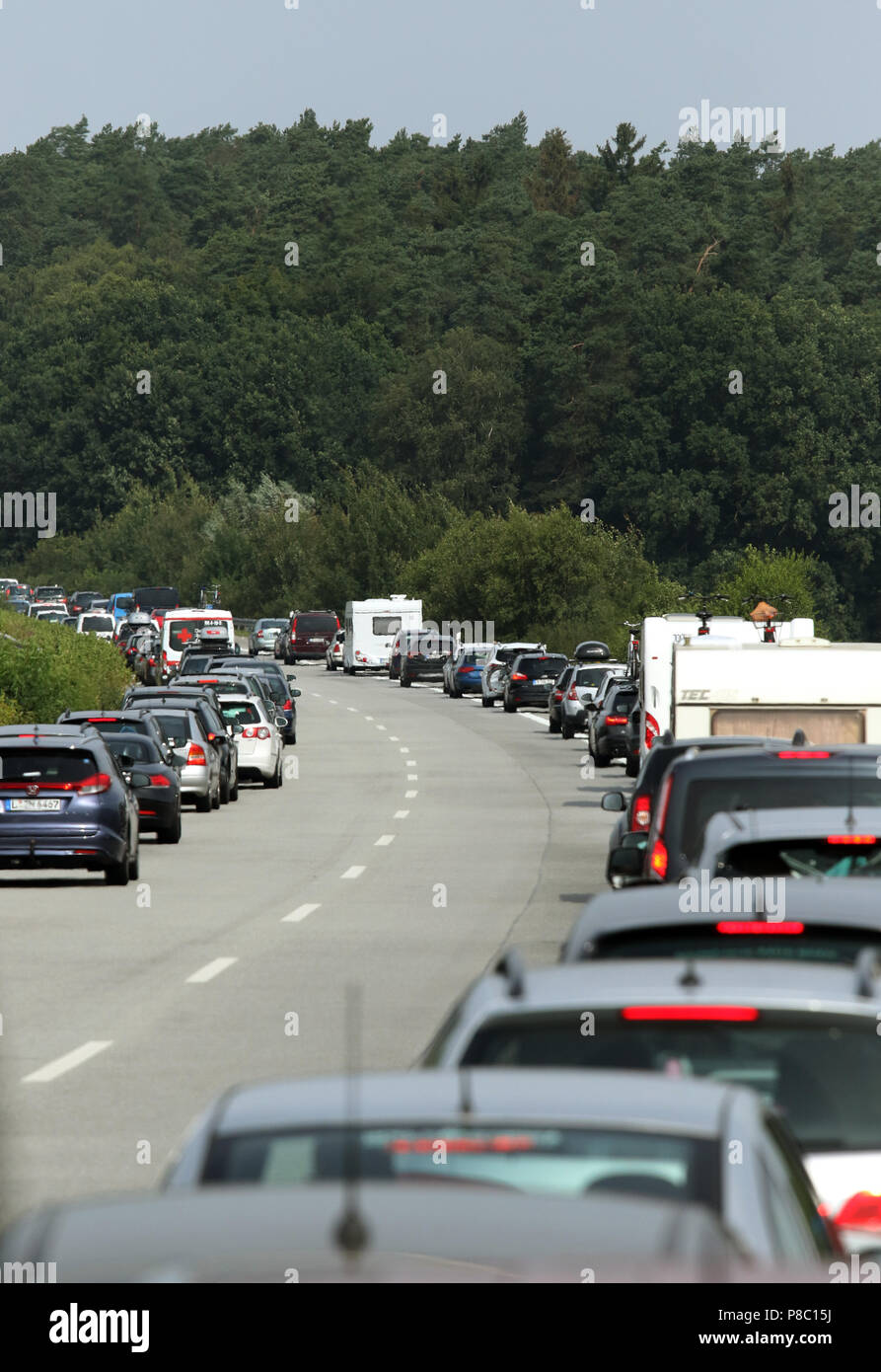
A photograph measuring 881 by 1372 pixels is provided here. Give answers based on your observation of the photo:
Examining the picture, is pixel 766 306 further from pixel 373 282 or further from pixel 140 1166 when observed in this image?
pixel 140 1166

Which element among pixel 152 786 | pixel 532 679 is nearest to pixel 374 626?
pixel 532 679

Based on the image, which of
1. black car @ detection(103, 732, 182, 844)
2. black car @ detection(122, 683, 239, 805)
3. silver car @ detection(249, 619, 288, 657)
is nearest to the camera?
black car @ detection(103, 732, 182, 844)

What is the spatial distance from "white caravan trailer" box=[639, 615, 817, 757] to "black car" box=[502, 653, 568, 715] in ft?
89.2

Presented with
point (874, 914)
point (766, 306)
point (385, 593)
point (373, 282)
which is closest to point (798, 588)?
point (385, 593)

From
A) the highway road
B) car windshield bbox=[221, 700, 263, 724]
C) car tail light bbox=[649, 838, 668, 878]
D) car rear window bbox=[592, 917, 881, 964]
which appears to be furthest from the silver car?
car rear window bbox=[592, 917, 881, 964]

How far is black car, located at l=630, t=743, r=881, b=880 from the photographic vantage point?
10.9 m

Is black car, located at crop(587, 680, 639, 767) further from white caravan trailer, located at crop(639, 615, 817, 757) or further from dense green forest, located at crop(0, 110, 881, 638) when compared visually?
dense green forest, located at crop(0, 110, 881, 638)

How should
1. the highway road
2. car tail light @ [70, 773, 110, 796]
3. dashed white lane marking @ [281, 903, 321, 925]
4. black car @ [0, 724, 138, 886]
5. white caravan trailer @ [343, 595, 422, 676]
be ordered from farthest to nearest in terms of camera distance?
white caravan trailer @ [343, 595, 422, 676], car tail light @ [70, 773, 110, 796], black car @ [0, 724, 138, 886], dashed white lane marking @ [281, 903, 321, 925], the highway road

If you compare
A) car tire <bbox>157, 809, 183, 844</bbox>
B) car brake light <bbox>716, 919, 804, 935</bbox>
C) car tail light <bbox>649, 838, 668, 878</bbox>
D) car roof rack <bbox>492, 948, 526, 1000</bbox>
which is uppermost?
car roof rack <bbox>492, 948, 526, 1000</bbox>

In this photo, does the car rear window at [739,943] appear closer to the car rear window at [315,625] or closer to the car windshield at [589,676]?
the car windshield at [589,676]

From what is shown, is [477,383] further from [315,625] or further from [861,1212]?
[861,1212]

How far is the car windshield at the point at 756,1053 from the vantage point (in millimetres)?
5684

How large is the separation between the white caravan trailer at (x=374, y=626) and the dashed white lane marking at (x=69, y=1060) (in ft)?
244

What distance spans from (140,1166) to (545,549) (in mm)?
79433
